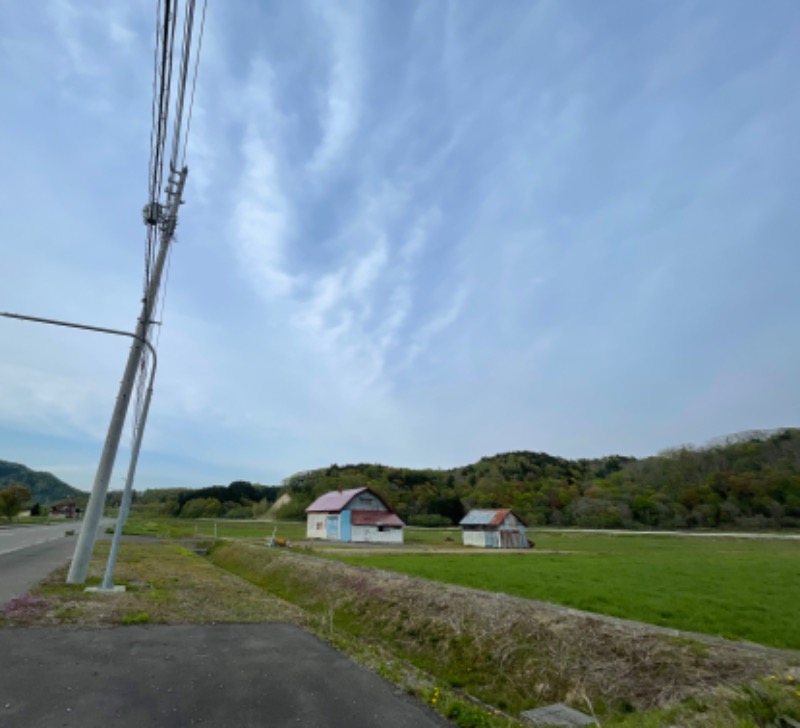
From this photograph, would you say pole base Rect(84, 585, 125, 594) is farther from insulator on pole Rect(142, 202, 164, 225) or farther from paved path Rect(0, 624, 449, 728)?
insulator on pole Rect(142, 202, 164, 225)

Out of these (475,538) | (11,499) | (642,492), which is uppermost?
(642,492)

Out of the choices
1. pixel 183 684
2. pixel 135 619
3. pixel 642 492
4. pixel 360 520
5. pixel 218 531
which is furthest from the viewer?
pixel 642 492

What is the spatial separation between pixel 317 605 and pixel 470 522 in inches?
1558

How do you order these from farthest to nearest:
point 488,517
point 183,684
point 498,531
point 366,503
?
point 366,503, point 488,517, point 498,531, point 183,684

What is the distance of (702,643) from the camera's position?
9062 millimetres

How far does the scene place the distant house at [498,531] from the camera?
2012 inches

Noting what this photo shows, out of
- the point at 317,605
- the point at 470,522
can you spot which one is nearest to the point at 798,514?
the point at 470,522

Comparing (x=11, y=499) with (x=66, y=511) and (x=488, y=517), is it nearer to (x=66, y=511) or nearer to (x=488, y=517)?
(x=66, y=511)

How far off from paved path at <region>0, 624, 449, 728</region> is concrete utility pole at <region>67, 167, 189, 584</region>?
628 centimetres

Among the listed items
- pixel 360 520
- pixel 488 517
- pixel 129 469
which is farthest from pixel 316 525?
pixel 129 469

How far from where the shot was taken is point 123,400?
16531mm

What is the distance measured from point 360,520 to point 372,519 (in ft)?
4.64

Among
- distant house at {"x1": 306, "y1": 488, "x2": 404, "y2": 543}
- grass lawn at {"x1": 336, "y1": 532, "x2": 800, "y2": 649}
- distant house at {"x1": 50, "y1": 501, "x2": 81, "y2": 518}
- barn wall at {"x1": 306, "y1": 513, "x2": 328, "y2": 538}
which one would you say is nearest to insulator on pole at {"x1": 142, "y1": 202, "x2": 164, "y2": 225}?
grass lawn at {"x1": 336, "y1": 532, "x2": 800, "y2": 649}

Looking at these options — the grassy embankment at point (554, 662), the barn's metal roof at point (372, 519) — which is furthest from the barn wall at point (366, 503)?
the grassy embankment at point (554, 662)
